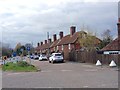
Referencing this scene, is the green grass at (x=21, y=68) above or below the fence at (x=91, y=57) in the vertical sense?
below

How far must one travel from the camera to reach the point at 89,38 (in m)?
64.9

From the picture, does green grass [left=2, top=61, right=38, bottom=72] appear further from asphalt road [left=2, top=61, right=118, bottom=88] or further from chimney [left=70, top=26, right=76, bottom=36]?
chimney [left=70, top=26, right=76, bottom=36]

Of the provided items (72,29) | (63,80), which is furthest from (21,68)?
(72,29)

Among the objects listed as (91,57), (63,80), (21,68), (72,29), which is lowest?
(63,80)

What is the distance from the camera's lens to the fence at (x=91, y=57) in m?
36.8

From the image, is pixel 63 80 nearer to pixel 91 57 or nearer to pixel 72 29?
pixel 91 57

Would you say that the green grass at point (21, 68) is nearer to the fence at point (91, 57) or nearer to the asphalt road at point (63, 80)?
the asphalt road at point (63, 80)

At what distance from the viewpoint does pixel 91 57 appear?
44.4 m

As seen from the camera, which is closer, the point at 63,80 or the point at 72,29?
the point at 63,80

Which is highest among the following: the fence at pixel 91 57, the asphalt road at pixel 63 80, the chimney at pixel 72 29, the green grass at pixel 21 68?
the chimney at pixel 72 29

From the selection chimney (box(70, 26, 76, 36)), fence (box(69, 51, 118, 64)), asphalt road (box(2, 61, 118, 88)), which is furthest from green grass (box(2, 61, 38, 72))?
chimney (box(70, 26, 76, 36))

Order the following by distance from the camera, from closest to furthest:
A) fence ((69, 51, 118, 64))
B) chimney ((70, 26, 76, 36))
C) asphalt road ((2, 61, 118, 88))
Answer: asphalt road ((2, 61, 118, 88)), fence ((69, 51, 118, 64)), chimney ((70, 26, 76, 36))

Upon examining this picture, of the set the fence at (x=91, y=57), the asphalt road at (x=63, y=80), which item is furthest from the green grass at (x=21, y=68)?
the fence at (x=91, y=57)

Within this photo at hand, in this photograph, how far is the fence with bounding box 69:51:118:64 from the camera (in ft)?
121
